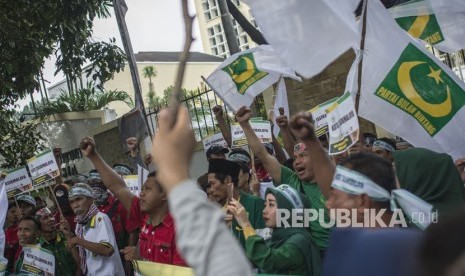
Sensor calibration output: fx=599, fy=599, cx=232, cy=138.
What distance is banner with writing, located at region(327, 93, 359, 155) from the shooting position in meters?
3.61

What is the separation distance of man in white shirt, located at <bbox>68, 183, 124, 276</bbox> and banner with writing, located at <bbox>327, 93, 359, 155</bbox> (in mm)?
1945

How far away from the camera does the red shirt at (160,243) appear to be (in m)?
3.92

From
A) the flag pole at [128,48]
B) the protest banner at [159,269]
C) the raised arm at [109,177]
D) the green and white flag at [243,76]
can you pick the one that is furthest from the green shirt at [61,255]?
the flag pole at [128,48]

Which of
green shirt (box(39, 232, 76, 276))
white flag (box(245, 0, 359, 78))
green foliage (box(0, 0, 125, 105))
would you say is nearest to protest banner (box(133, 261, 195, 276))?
green shirt (box(39, 232, 76, 276))

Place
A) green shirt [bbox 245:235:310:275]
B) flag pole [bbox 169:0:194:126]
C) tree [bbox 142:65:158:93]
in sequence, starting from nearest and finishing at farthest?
flag pole [bbox 169:0:194:126], green shirt [bbox 245:235:310:275], tree [bbox 142:65:158:93]

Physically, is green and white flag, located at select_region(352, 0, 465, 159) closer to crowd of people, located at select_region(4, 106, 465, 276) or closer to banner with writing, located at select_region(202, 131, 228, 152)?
crowd of people, located at select_region(4, 106, 465, 276)

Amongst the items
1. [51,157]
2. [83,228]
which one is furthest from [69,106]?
[83,228]

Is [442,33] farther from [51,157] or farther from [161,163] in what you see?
[161,163]

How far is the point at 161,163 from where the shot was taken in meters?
1.43

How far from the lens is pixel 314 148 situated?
2.99 meters

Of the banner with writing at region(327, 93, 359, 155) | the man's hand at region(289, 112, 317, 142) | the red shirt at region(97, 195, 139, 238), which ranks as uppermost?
the man's hand at region(289, 112, 317, 142)

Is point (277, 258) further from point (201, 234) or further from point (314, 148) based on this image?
point (201, 234)

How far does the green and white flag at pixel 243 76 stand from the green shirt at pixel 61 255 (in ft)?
8.94

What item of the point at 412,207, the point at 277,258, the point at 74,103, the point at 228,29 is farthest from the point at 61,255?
the point at 74,103
